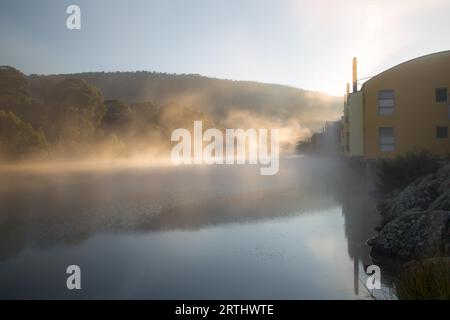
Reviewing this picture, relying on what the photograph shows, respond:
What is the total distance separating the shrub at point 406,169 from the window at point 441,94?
273 inches

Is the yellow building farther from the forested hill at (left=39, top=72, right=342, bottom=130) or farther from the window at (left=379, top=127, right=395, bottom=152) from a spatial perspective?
the forested hill at (left=39, top=72, right=342, bottom=130)

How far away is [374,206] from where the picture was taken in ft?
73.6

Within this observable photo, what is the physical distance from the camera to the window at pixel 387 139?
1216 inches

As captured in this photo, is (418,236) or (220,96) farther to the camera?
(220,96)

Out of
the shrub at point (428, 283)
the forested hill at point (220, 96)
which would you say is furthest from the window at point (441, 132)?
the forested hill at point (220, 96)

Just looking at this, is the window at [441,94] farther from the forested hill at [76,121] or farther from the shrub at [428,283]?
the forested hill at [76,121]

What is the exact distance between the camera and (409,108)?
30.1 meters

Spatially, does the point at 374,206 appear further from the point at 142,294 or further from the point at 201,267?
the point at 142,294

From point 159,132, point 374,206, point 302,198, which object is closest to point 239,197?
point 302,198

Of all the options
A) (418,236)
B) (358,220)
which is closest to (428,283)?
(418,236)

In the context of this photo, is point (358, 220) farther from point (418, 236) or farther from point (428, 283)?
point (428, 283)

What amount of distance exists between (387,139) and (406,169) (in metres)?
7.25

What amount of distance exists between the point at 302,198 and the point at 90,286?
699 inches

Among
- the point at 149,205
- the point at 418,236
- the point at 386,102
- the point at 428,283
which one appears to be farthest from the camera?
the point at 386,102
